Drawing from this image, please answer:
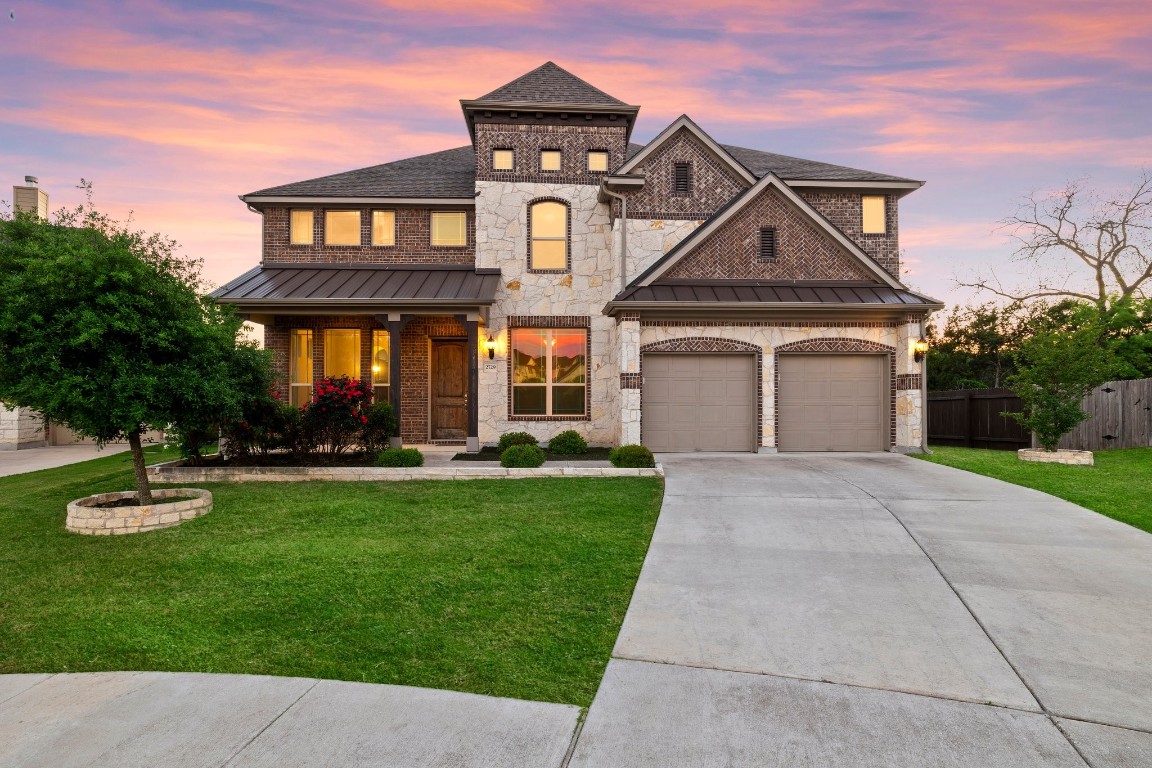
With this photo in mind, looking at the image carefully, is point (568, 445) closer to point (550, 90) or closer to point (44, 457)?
point (550, 90)

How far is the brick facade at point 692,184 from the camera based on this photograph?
582 inches

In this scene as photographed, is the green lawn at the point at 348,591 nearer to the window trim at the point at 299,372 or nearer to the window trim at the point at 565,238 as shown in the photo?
the window trim at the point at 299,372

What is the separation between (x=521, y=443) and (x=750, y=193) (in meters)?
8.07

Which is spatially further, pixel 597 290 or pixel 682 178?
pixel 597 290

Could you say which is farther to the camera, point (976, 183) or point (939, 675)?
point (976, 183)

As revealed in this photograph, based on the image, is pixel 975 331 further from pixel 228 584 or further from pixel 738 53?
pixel 228 584

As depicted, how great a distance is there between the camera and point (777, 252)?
13.9m

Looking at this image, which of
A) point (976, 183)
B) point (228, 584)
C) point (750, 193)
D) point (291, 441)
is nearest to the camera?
point (228, 584)

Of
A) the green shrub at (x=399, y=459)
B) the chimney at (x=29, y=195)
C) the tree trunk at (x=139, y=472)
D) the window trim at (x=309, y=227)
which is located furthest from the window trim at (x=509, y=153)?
the chimney at (x=29, y=195)

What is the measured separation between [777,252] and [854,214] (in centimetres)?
377

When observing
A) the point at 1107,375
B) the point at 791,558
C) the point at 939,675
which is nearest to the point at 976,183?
the point at 1107,375

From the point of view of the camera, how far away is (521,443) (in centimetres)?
1312

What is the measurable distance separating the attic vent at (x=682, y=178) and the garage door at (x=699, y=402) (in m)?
4.63

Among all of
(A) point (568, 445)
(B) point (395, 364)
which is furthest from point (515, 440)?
(B) point (395, 364)
